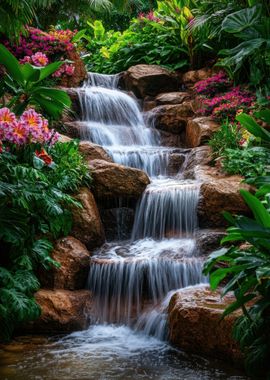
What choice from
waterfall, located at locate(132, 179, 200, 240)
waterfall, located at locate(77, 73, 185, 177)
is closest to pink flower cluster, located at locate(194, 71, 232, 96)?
waterfall, located at locate(77, 73, 185, 177)

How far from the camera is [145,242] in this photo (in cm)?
666

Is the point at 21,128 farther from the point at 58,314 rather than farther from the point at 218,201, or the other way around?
the point at 218,201

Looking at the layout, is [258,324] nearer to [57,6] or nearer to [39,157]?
[39,157]

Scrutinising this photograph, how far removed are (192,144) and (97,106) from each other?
224 cm

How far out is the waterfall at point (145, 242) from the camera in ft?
17.7

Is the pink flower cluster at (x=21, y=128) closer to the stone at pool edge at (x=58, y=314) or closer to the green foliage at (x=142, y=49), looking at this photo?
the stone at pool edge at (x=58, y=314)

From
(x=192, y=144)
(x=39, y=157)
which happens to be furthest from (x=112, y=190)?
(x=192, y=144)

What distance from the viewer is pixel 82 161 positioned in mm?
6809

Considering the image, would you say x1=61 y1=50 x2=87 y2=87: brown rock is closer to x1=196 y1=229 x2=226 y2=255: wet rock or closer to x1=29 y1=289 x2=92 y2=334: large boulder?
x1=196 y1=229 x2=226 y2=255: wet rock

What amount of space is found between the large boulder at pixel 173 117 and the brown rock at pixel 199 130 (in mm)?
392

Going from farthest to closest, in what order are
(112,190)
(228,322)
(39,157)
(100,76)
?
(100,76), (112,190), (39,157), (228,322)

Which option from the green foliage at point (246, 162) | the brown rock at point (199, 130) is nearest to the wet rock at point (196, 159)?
the brown rock at point (199, 130)

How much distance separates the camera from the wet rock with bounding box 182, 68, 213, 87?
11156mm

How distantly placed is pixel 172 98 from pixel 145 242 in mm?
4945
